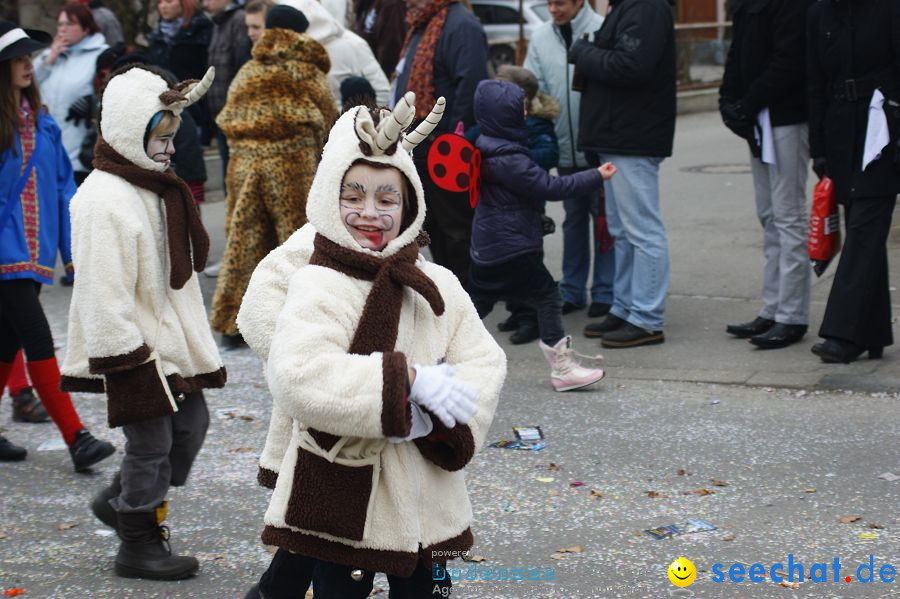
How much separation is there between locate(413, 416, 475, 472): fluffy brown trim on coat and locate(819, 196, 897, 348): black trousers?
3.95 metres

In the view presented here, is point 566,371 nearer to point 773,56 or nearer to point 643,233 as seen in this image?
point 643,233

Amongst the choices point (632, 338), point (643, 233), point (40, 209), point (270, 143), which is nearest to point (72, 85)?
point (270, 143)

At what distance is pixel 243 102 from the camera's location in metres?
7.69

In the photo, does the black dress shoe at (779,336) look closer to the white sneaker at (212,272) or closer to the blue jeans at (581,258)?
the blue jeans at (581,258)

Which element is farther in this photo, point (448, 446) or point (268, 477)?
point (268, 477)

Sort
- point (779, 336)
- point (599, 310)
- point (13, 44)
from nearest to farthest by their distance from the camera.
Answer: point (13, 44)
point (779, 336)
point (599, 310)

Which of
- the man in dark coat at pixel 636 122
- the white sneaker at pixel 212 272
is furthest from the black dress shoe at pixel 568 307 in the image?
the white sneaker at pixel 212 272

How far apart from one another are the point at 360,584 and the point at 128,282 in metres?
1.63

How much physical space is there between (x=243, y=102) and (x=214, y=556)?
11.7 feet

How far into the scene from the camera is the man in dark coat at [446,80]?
7559 millimetres

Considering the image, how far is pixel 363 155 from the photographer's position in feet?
10.7

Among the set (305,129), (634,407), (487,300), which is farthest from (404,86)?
(634,407)

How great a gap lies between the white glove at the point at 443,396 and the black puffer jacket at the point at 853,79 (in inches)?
160

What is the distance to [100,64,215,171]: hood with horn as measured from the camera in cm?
464
